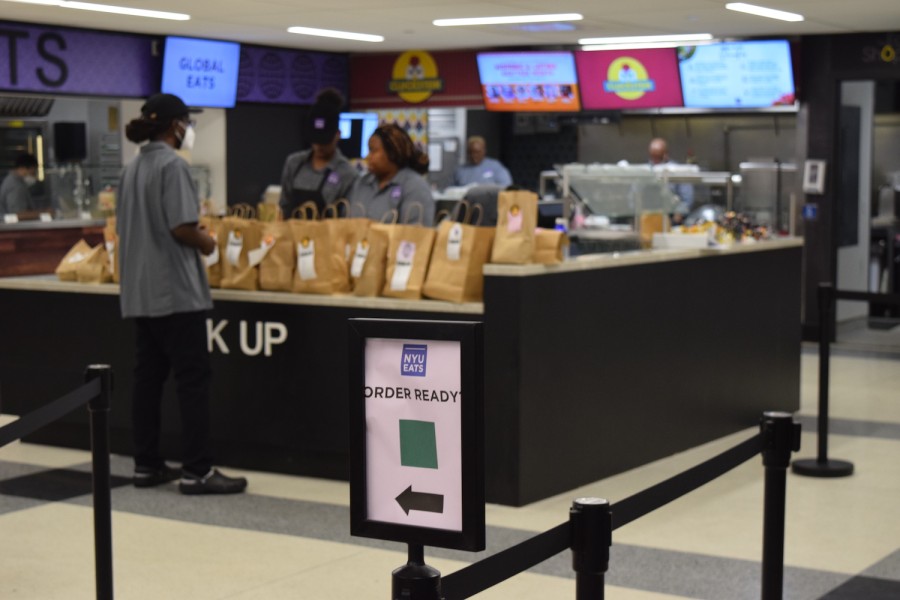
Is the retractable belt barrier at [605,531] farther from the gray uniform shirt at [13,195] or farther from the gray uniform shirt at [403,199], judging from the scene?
the gray uniform shirt at [13,195]

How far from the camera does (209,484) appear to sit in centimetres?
568

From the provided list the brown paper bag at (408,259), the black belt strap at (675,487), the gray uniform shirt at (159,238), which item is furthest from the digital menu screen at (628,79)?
the black belt strap at (675,487)

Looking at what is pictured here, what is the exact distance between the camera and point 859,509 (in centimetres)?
550

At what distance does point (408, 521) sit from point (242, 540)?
2.75 m

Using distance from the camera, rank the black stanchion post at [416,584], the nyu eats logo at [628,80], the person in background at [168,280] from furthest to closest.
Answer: the nyu eats logo at [628,80] < the person in background at [168,280] < the black stanchion post at [416,584]

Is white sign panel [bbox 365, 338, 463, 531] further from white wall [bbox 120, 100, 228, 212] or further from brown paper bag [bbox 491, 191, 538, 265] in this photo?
white wall [bbox 120, 100, 228, 212]

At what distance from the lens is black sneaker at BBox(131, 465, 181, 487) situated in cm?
583

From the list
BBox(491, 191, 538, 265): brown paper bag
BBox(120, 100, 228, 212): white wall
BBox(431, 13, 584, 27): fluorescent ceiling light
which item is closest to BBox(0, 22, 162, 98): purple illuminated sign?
BBox(120, 100, 228, 212): white wall

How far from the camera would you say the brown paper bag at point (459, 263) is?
18.4ft

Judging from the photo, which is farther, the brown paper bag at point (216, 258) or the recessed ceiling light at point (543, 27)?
the recessed ceiling light at point (543, 27)

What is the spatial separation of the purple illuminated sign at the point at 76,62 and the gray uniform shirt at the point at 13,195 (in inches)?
29.1

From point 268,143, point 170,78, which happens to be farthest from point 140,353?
point 268,143

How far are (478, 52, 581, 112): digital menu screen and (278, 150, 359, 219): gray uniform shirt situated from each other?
18.1ft

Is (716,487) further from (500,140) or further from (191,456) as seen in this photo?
(500,140)
